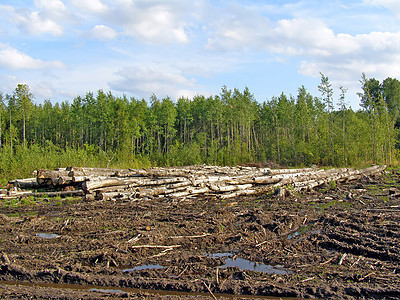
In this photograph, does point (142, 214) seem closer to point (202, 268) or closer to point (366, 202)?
point (202, 268)

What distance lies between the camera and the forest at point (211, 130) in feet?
86.5

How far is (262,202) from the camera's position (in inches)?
478

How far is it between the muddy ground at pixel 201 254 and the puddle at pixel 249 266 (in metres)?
0.02

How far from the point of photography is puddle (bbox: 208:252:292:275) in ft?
16.7

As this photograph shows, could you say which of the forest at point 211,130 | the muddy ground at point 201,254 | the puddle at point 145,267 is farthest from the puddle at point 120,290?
the forest at point 211,130

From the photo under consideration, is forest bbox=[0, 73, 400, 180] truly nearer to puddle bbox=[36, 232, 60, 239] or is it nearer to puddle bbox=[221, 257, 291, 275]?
A: puddle bbox=[36, 232, 60, 239]

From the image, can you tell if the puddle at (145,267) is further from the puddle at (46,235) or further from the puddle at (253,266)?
the puddle at (46,235)

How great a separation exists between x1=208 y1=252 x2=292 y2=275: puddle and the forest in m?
15.3

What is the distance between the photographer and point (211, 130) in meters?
43.6

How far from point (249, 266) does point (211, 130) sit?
3859 cm

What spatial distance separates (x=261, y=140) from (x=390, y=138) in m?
20.7

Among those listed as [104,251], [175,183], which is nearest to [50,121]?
[175,183]

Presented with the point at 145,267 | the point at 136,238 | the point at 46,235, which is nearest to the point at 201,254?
the point at 145,267

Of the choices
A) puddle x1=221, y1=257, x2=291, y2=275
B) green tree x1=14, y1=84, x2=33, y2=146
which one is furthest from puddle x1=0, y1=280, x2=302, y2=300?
green tree x1=14, y1=84, x2=33, y2=146
